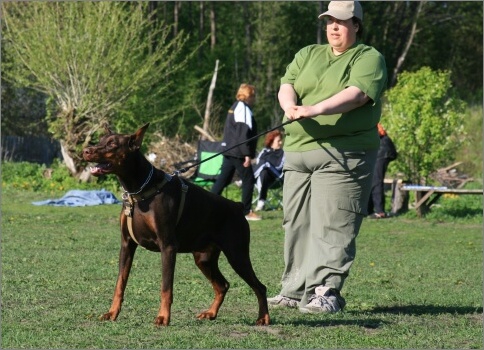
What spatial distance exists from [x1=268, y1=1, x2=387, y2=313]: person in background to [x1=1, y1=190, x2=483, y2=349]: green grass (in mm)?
382

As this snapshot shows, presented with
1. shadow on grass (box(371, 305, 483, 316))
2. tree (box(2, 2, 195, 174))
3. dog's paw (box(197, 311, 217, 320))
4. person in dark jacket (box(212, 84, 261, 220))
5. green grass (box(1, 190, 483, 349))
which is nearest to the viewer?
green grass (box(1, 190, 483, 349))

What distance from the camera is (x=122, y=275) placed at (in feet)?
23.4

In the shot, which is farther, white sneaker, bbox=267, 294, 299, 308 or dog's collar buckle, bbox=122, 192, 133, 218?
white sneaker, bbox=267, 294, 299, 308

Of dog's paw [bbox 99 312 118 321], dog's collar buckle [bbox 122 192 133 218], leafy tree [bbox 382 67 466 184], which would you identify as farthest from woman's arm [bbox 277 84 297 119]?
leafy tree [bbox 382 67 466 184]

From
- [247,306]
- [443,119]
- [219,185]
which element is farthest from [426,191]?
[247,306]

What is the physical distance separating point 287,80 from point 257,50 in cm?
3414

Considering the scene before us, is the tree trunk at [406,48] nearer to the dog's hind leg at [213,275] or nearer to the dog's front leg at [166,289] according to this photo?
the dog's hind leg at [213,275]

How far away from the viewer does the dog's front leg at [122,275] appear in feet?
23.4

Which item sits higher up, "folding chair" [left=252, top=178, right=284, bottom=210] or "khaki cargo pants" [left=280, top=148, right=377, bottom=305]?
"khaki cargo pants" [left=280, top=148, right=377, bottom=305]

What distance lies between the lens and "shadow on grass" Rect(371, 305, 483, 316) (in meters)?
8.30

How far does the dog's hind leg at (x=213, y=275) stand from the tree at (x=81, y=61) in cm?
1814

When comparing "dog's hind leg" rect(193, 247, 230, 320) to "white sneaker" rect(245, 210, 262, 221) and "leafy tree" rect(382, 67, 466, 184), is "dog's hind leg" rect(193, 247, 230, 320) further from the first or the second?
"leafy tree" rect(382, 67, 466, 184)

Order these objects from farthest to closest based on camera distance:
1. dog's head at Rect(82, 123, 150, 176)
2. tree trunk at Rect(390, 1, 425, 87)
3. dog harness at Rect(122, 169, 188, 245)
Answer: tree trunk at Rect(390, 1, 425, 87)
dog harness at Rect(122, 169, 188, 245)
dog's head at Rect(82, 123, 150, 176)

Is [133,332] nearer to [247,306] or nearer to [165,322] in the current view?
[165,322]
